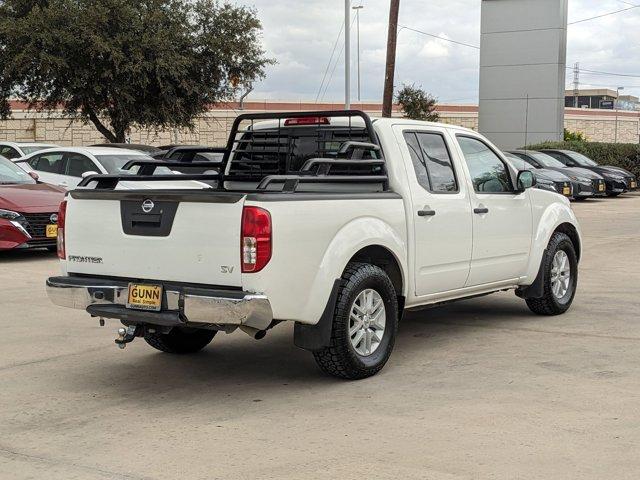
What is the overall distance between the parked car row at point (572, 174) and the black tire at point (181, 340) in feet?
60.0

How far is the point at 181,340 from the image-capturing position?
24.5 feet

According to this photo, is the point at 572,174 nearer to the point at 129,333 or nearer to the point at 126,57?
the point at 126,57

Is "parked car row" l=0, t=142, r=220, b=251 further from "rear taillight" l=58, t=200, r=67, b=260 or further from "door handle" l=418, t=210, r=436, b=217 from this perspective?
"door handle" l=418, t=210, r=436, b=217

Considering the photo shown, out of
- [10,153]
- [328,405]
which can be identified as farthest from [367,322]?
[10,153]

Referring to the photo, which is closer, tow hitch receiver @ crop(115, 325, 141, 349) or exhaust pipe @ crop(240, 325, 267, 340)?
exhaust pipe @ crop(240, 325, 267, 340)

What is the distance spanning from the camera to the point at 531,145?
1325 inches

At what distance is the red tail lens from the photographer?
745 cm

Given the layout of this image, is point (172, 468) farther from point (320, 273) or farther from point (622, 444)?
point (622, 444)

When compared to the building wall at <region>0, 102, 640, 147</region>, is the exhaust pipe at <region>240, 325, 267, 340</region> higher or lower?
lower

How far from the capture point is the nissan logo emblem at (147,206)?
616 centimetres

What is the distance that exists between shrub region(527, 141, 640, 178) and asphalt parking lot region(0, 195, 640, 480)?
24662mm

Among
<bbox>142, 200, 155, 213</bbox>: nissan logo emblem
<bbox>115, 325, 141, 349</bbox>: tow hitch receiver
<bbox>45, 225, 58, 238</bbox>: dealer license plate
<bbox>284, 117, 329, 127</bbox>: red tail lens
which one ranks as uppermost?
<bbox>284, 117, 329, 127</bbox>: red tail lens

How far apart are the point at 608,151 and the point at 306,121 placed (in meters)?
28.0

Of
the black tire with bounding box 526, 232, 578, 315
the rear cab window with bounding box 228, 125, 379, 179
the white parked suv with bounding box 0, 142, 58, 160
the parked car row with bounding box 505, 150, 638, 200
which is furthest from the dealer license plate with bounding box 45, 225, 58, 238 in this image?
the parked car row with bounding box 505, 150, 638, 200
